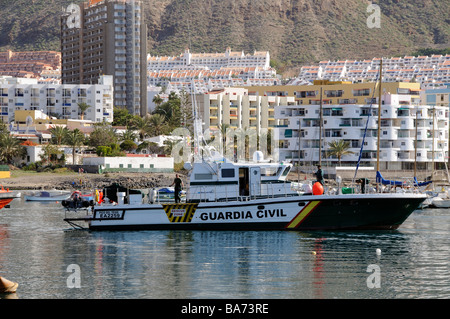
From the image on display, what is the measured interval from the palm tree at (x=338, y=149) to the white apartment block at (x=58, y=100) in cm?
5449

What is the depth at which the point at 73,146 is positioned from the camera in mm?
112438

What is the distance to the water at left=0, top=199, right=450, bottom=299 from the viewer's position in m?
26.3

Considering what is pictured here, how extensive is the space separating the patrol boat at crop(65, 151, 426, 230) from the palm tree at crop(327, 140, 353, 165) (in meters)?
68.1

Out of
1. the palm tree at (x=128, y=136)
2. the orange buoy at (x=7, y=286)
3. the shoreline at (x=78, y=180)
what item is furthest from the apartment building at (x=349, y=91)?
the orange buoy at (x=7, y=286)

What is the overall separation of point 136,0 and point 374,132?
88180 millimetres

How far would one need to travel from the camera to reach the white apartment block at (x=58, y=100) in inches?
5955

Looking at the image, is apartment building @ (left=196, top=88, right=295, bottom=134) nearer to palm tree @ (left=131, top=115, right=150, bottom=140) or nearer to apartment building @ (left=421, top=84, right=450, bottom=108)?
palm tree @ (left=131, top=115, right=150, bottom=140)

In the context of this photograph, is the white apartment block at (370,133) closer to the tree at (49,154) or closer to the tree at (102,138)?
the tree at (102,138)

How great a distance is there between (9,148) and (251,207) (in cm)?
7417

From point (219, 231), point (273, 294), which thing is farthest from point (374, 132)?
point (273, 294)

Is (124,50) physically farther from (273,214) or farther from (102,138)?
(273,214)

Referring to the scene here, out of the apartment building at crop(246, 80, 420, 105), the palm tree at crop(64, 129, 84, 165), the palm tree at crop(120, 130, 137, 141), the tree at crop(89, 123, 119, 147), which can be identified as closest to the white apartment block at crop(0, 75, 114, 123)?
the palm tree at crop(120, 130, 137, 141)

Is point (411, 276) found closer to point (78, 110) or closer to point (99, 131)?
point (99, 131)

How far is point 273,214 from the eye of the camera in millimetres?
40688
